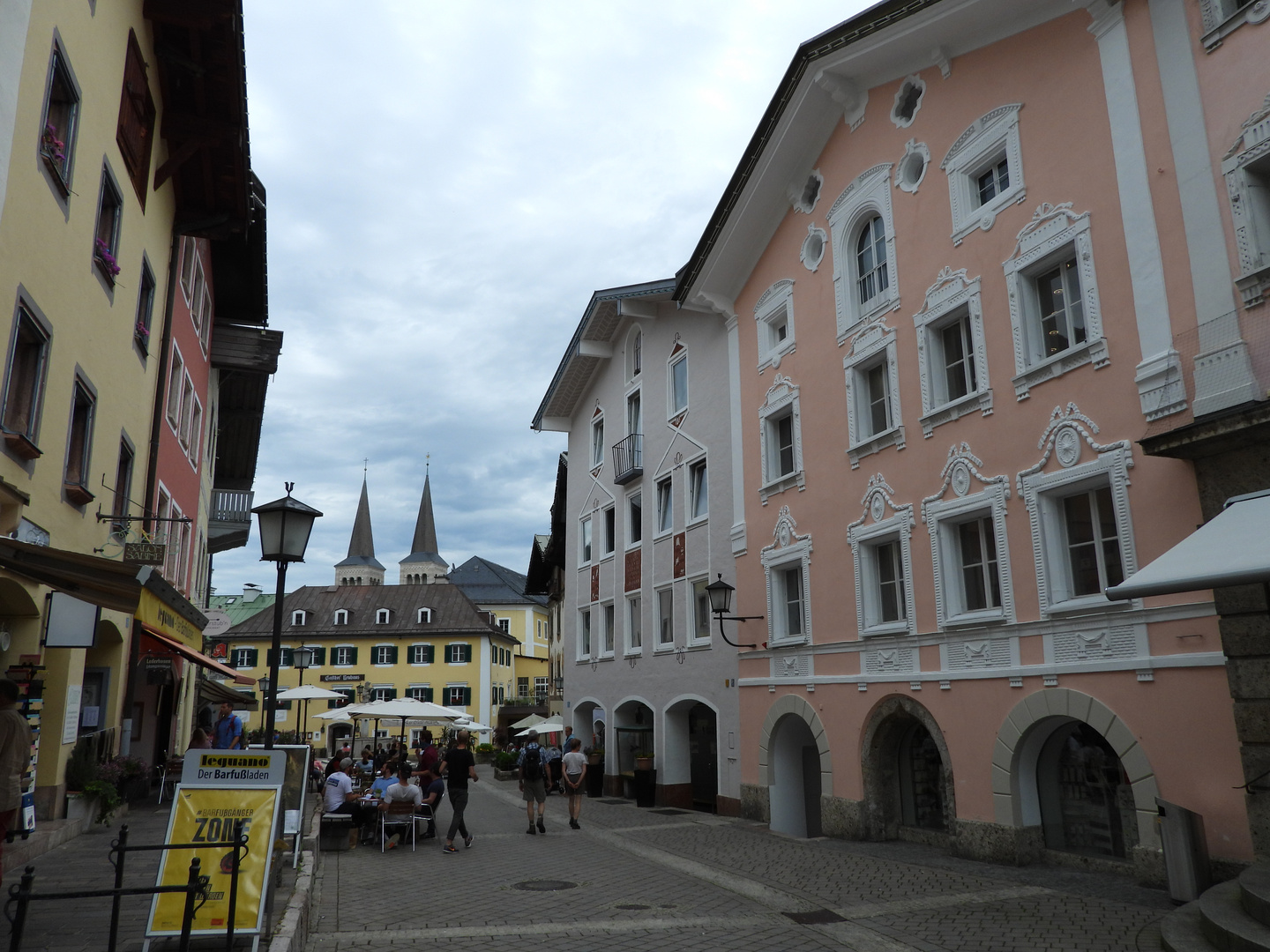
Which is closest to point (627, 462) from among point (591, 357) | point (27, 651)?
point (591, 357)

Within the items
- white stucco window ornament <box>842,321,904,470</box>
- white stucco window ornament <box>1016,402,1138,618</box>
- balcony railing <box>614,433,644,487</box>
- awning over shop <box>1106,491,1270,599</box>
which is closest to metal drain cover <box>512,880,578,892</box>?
white stucco window ornament <box>1016,402,1138,618</box>

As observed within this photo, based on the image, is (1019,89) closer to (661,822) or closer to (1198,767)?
(1198,767)

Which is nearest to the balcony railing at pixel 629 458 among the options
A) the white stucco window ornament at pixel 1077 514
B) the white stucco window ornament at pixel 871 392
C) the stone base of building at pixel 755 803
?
the stone base of building at pixel 755 803

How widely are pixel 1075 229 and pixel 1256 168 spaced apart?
243 centimetres

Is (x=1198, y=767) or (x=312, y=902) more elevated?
(x=1198, y=767)

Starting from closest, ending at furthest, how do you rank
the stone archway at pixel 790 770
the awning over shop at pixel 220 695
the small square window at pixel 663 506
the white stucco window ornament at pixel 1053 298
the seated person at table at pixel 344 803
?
1. the white stucco window ornament at pixel 1053 298
2. the seated person at table at pixel 344 803
3. the stone archway at pixel 790 770
4. the small square window at pixel 663 506
5. the awning over shop at pixel 220 695

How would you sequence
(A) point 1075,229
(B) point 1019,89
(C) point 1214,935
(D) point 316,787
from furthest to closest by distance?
(D) point 316,787, (B) point 1019,89, (A) point 1075,229, (C) point 1214,935

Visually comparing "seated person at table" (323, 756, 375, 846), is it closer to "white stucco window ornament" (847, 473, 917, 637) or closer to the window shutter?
"white stucco window ornament" (847, 473, 917, 637)

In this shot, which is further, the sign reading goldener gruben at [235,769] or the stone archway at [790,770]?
the stone archway at [790,770]

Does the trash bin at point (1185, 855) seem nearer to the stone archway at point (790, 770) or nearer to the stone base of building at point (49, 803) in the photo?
the stone archway at point (790, 770)

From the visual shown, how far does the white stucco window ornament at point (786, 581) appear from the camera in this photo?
18547 millimetres

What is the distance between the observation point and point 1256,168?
1069 cm

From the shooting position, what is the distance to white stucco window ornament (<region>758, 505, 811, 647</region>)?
60.8ft

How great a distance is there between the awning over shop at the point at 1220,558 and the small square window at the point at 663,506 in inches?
662
